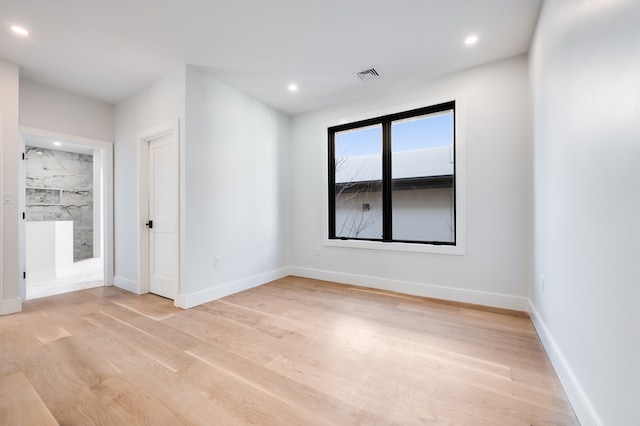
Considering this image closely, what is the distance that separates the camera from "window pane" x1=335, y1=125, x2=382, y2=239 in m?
3.88

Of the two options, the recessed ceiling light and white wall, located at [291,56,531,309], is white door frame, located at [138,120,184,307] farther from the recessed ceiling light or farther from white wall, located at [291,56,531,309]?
white wall, located at [291,56,531,309]

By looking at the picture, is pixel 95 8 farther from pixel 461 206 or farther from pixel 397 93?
pixel 461 206

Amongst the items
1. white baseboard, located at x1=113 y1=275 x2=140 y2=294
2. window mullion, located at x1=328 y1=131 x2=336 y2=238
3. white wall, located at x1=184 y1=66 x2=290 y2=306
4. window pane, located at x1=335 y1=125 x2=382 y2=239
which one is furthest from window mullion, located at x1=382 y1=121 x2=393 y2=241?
white baseboard, located at x1=113 y1=275 x2=140 y2=294

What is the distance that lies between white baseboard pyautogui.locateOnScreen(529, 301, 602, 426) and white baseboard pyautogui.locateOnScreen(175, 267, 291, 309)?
125 inches

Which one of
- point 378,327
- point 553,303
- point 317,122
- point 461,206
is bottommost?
point 378,327

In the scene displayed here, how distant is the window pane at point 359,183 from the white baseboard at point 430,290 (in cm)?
64

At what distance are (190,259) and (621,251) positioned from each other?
3.28 meters

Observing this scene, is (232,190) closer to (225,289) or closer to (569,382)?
(225,289)

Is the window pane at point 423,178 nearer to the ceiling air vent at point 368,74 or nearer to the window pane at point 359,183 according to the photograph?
the window pane at point 359,183

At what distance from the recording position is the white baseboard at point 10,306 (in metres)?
2.74

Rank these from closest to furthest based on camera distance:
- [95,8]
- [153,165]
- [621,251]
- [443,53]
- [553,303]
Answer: [621,251] → [553,303] → [95,8] → [443,53] → [153,165]

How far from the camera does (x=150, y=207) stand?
3488mm

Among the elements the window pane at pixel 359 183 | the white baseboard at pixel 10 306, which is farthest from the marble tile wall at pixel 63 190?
the window pane at pixel 359 183

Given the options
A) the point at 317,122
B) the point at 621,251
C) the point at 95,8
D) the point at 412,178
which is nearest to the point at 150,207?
the point at 95,8
